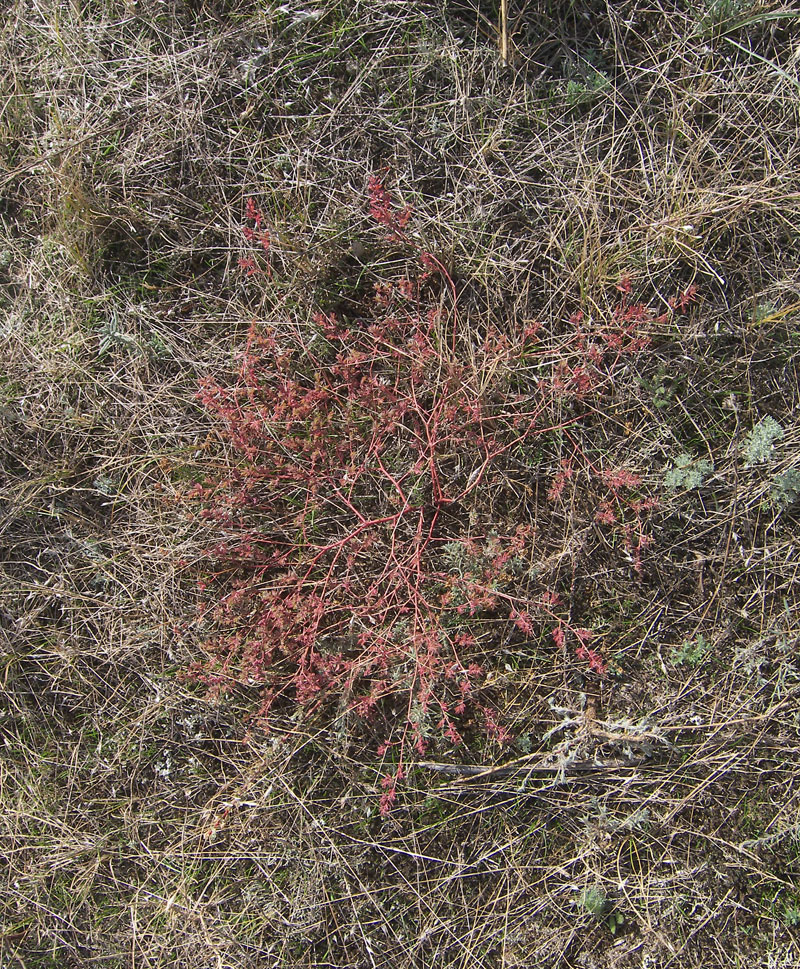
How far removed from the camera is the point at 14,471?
269 centimetres

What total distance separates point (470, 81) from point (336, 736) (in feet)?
8.22

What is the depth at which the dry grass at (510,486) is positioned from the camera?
2387mm

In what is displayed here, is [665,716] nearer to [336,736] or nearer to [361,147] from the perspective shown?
[336,736]

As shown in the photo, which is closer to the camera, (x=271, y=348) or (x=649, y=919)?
Result: (x=649, y=919)

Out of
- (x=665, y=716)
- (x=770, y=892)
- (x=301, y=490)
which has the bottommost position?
(x=770, y=892)

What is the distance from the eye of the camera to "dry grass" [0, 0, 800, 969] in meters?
2.39

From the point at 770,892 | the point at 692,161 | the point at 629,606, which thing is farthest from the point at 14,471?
the point at 770,892

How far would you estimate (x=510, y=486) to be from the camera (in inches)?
95.9

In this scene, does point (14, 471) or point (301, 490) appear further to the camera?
point (14, 471)

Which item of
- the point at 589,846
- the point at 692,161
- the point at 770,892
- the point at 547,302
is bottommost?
the point at 770,892

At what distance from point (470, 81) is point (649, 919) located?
315 centimetres

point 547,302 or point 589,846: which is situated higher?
point 547,302

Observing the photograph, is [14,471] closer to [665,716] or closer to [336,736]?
[336,736]

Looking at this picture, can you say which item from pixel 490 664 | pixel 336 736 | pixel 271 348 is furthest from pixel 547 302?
pixel 336 736
